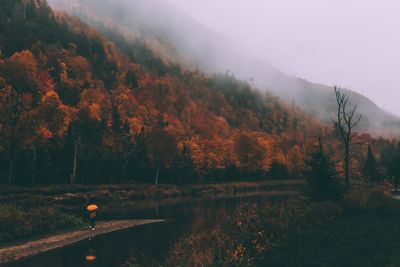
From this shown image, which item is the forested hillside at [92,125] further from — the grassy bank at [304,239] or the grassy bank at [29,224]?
the grassy bank at [29,224]

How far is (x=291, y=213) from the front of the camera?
26.1 meters

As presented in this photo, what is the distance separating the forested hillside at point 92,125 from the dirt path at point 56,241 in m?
19.4

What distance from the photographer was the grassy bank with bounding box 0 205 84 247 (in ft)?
92.7

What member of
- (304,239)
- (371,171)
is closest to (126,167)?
(304,239)

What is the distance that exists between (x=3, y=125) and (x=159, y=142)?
3118cm

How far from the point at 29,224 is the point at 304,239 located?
21379mm

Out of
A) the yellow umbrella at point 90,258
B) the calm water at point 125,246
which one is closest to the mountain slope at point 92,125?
the calm water at point 125,246

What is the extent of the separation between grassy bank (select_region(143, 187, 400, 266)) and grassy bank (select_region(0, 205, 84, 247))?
11838mm

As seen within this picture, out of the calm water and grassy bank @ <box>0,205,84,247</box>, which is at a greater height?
grassy bank @ <box>0,205,84,247</box>

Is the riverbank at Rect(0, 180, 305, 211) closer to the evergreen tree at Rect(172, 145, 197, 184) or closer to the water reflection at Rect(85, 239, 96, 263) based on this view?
the evergreen tree at Rect(172, 145, 197, 184)

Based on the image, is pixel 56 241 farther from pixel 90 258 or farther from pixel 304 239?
pixel 304 239

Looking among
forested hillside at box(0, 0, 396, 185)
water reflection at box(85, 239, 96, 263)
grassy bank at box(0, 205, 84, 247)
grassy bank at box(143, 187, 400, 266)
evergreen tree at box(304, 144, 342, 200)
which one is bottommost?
water reflection at box(85, 239, 96, 263)

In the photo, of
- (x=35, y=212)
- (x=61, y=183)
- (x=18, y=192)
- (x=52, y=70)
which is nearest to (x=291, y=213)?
(x=35, y=212)

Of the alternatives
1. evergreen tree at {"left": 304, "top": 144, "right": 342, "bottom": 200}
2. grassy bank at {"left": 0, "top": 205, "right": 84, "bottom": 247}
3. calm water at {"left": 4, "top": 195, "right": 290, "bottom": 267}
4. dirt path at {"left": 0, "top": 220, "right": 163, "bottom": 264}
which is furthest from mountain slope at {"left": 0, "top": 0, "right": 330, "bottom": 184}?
evergreen tree at {"left": 304, "top": 144, "right": 342, "bottom": 200}
